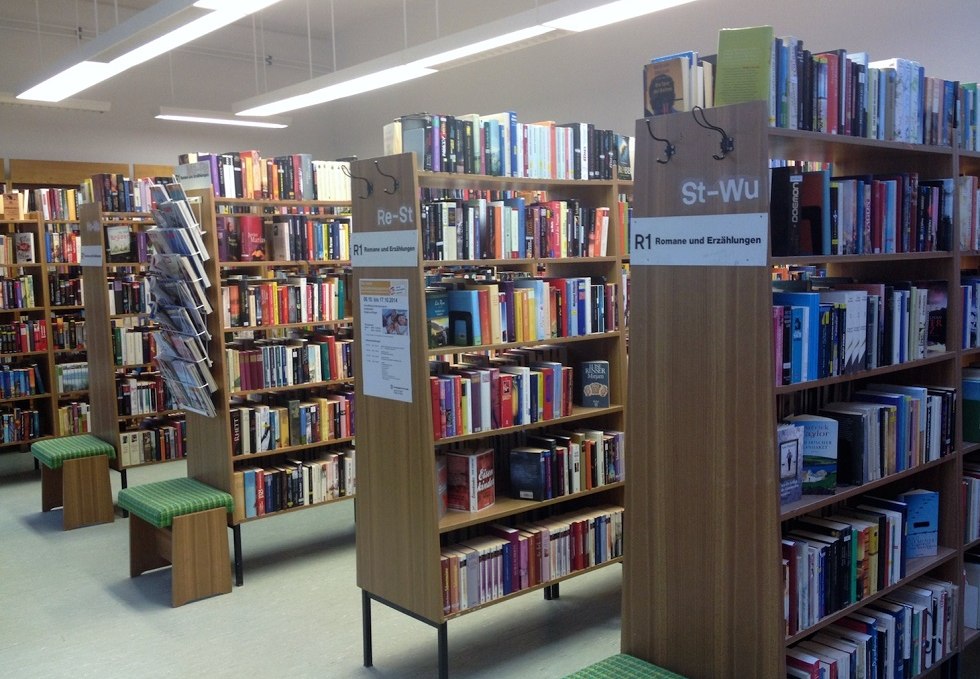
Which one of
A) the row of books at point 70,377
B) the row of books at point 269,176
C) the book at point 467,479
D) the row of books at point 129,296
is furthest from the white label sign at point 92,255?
the book at point 467,479

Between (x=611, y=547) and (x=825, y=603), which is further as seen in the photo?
(x=611, y=547)

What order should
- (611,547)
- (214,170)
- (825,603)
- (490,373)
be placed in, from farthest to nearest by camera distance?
(214,170)
(611,547)
(490,373)
(825,603)

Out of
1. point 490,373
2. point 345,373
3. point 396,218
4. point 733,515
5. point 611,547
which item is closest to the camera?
point 733,515

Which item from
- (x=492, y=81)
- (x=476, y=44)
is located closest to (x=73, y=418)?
(x=476, y=44)

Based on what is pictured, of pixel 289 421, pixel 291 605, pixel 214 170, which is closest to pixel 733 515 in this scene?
pixel 291 605

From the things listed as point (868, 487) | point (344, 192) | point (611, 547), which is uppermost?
point (344, 192)

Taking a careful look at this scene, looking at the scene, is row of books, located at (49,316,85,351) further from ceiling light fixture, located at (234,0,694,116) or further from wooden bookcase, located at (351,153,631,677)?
wooden bookcase, located at (351,153,631,677)

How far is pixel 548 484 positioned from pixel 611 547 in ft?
1.99

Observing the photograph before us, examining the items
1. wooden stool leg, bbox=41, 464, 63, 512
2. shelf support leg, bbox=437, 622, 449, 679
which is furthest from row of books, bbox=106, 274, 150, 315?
shelf support leg, bbox=437, 622, 449, 679

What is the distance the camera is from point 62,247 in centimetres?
823

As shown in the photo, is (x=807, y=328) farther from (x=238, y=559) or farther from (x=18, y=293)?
(x=18, y=293)

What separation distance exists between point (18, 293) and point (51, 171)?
91.0 inches

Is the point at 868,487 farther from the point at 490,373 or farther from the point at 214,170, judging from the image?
the point at 214,170

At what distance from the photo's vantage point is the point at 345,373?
549 centimetres
